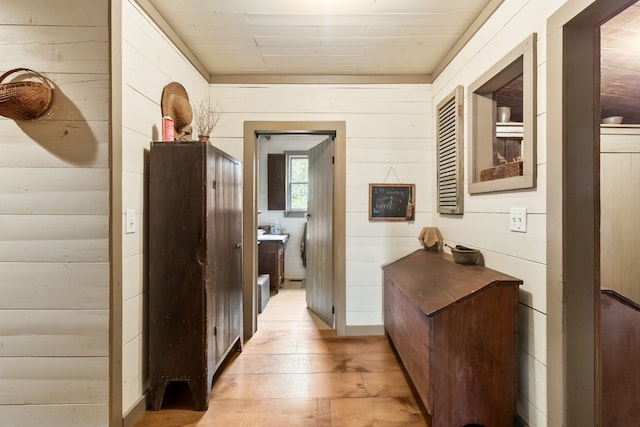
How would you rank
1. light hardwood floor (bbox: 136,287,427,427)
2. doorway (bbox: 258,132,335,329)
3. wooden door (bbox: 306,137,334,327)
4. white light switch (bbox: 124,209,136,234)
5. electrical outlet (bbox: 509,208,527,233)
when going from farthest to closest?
doorway (bbox: 258,132,335,329)
wooden door (bbox: 306,137,334,327)
light hardwood floor (bbox: 136,287,427,427)
white light switch (bbox: 124,209,136,234)
electrical outlet (bbox: 509,208,527,233)

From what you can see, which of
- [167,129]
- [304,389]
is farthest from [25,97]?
[304,389]

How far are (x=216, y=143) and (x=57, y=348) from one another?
193cm

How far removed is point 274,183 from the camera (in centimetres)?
488

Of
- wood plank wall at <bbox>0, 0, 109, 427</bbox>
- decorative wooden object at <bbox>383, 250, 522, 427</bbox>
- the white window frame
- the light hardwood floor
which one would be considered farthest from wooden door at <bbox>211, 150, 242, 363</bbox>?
the white window frame

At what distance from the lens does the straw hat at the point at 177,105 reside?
6.68 feet

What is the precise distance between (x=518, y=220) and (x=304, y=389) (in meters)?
1.69

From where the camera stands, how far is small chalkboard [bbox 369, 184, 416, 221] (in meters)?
2.86

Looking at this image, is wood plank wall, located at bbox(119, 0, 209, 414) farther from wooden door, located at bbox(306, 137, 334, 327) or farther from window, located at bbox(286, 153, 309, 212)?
window, located at bbox(286, 153, 309, 212)

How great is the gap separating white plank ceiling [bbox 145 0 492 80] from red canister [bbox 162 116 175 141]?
2.32ft

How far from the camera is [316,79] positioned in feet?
9.32

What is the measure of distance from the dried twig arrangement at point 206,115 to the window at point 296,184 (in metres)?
2.18

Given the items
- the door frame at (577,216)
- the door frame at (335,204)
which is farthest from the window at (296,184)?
the door frame at (577,216)

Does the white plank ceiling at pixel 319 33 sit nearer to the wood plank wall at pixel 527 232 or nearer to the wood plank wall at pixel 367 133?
the wood plank wall at pixel 367 133

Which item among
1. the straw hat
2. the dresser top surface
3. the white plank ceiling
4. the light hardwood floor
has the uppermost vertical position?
the white plank ceiling
